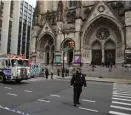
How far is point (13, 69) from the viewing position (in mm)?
19000

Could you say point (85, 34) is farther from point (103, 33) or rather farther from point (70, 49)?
point (70, 49)

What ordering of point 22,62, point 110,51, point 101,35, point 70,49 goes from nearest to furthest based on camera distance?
point 22,62 → point 110,51 → point 101,35 → point 70,49

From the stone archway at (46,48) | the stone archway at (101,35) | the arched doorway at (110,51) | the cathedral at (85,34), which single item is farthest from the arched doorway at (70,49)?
the arched doorway at (110,51)

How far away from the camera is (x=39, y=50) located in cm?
4953

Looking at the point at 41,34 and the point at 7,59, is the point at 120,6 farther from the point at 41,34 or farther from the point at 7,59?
the point at 7,59

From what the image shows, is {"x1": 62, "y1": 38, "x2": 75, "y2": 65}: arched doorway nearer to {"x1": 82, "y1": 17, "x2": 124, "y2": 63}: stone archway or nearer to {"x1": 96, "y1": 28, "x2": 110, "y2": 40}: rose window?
{"x1": 82, "y1": 17, "x2": 124, "y2": 63}: stone archway

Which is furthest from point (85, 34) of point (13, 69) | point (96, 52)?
point (13, 69)

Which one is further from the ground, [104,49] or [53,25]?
[53,25]

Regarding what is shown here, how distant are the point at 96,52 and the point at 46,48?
42.6 feet

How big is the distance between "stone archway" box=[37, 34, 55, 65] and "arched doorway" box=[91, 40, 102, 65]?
1032 cm

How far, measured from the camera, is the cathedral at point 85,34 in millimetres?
40125

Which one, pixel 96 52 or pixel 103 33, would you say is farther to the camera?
pixel 96 52

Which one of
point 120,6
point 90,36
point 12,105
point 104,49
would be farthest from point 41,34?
point 12,105

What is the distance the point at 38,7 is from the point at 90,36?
1757 cm
